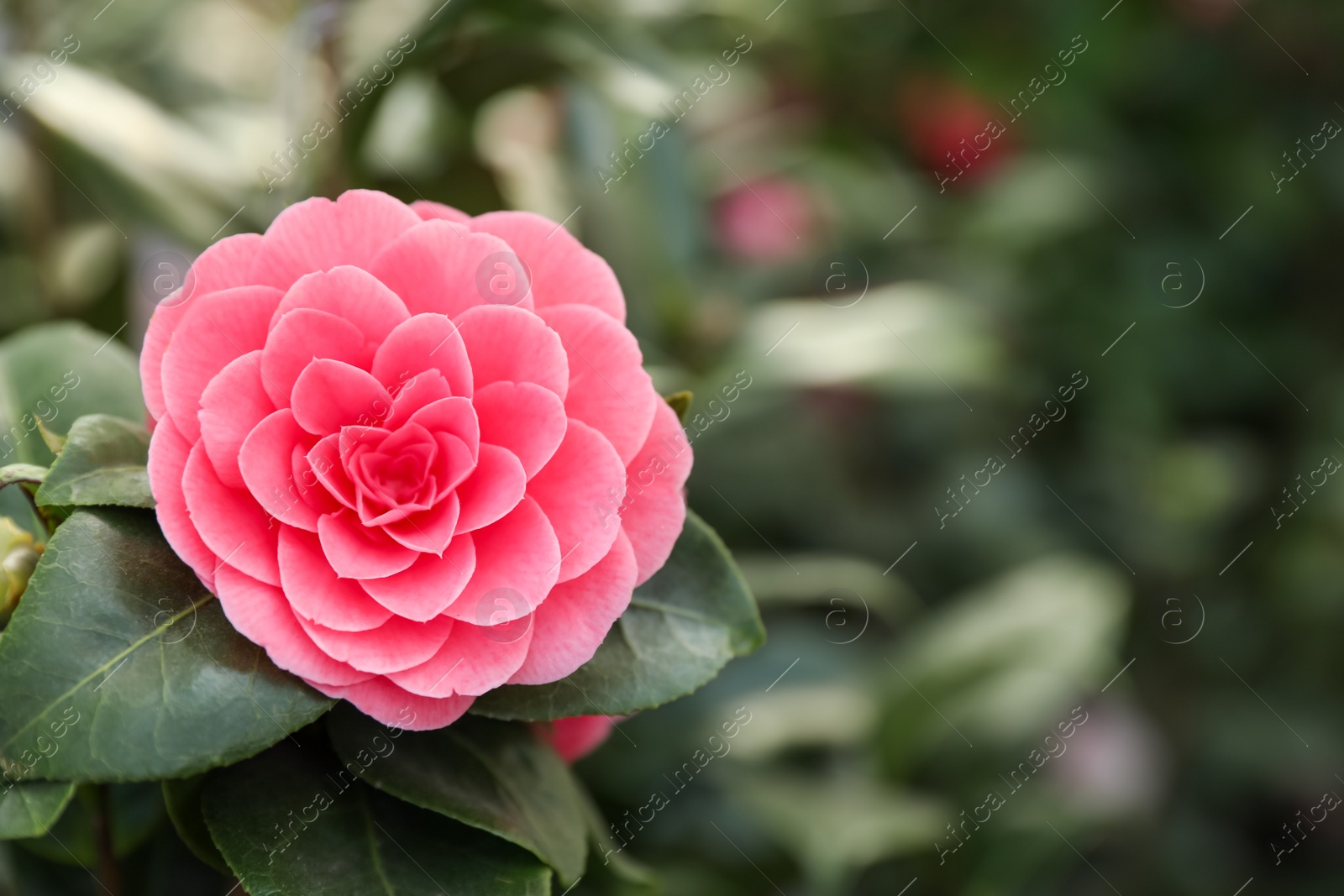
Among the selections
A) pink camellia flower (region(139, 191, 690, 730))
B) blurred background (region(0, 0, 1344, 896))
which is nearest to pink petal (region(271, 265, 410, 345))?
pink camellia flower (region(139, 191, 690, 730))

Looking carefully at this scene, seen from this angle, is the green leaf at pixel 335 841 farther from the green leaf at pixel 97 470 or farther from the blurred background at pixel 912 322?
the blurred background at pixel 912 322

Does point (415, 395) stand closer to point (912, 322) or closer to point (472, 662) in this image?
point (472, 662)

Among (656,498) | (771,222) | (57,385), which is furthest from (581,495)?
(771,222)

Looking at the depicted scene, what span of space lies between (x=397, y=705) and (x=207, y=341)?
0.63ft

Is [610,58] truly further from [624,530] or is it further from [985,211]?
[985,211]

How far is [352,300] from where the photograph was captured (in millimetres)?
520

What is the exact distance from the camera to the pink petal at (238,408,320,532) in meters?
0.49

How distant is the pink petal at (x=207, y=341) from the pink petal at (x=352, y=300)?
12 mm

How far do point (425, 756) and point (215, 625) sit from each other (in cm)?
13

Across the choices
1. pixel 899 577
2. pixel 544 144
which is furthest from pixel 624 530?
pixel 899 577

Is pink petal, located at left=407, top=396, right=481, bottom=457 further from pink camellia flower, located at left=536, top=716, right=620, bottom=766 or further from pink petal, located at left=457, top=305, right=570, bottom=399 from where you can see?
pink camellia flower, located at left=536, top=716, right=620, bottom=766

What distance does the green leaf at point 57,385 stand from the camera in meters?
0.65

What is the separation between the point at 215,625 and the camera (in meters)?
0.50

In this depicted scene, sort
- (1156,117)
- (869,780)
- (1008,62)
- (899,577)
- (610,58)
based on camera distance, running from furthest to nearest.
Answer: (1156,117) < (1008,62) < (899,577) < (869,780) < (610,58)
